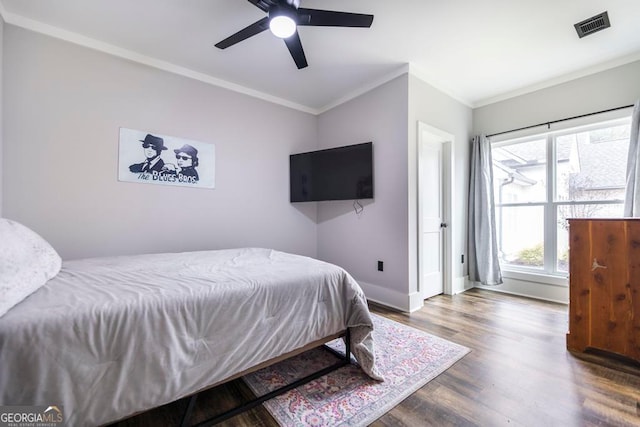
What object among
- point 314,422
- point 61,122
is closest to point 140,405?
point 314,422

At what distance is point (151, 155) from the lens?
2.65 meters

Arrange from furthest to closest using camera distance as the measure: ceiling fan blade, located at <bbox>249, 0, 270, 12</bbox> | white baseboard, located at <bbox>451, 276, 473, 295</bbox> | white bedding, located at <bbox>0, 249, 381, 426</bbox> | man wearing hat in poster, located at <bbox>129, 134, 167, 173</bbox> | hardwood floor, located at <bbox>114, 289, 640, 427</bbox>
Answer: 1. white baseboard, located at <bbox>451, 276, 473, 295</bbox>
2. man wearing hat in poster, located at <bbox>129, 134, 167, 173</bbox>
3. ceiling fan blade, located at <bbox>249, 0, 270, 12</bbox>
4. hardwood floor, located at <bbox>114, 289, 640, 427</bbox>
5. white bedding, located at <bbox>0, 249, 381, 426</bbox>

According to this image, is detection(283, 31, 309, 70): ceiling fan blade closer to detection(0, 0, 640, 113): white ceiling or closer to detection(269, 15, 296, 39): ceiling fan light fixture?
detection(269, 15, 296, 39): ceiling fan light fixture

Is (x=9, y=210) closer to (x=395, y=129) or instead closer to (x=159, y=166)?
(x=159, y=166)

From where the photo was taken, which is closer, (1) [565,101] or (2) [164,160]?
(2) [164,160]

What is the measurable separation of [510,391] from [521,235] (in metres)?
2.55

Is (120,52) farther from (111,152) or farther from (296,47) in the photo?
(296,47)

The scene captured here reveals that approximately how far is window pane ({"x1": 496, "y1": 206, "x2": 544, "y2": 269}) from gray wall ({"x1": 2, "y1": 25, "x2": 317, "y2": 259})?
3.09 meters

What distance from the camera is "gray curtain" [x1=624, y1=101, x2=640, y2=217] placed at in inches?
98.2

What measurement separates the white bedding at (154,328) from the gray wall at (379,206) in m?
1.31

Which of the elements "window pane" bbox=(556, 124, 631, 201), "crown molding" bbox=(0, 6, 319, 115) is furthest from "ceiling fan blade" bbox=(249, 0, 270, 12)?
"window pane" bbox=(556, 124, 631, 201)

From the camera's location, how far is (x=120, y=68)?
2.51 metres

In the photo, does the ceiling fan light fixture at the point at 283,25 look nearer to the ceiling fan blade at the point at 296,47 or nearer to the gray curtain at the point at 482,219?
the ceiling fan blade at the point at 296,47

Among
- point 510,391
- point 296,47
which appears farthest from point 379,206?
point 510,391
